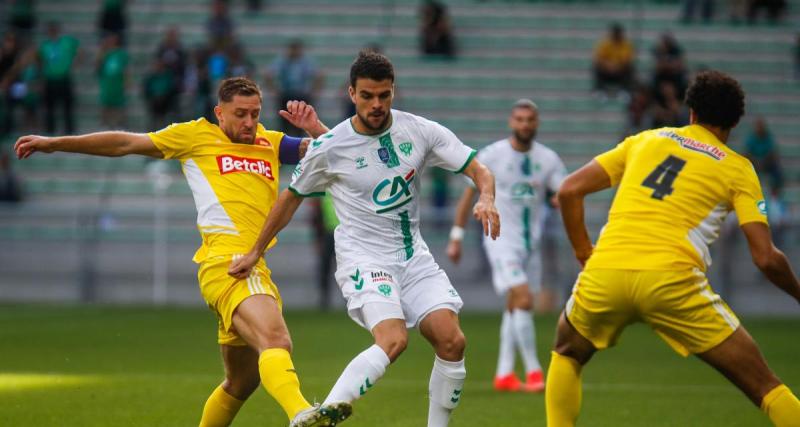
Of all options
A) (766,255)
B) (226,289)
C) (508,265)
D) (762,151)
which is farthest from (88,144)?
(762,151)

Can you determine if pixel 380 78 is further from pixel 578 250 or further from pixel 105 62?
pixel 105 62

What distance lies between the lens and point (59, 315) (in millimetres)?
20172

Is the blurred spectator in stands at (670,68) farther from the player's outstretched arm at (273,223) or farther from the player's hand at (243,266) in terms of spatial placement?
the player's hand at (243,266)

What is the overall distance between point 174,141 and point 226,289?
3.55ft

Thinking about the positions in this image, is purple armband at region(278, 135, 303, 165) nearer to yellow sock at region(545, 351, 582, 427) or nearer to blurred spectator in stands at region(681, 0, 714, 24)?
yellow sock at region(545, 351, 582, 427)

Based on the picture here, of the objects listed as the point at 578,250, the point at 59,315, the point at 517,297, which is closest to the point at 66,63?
the point at 59,315

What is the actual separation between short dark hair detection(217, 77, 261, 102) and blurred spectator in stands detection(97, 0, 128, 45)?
2088cm

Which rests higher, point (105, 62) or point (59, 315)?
point (105, 62)

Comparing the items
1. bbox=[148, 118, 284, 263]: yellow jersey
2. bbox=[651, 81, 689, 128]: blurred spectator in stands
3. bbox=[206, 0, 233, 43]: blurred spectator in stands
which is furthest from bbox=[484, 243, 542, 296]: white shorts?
bbox=[206, 0, 233, 43]: blurred spectator in stands

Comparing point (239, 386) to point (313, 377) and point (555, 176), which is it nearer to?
point (313, 377)

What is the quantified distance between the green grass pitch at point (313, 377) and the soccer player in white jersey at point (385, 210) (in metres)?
2.01

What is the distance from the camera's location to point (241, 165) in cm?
788

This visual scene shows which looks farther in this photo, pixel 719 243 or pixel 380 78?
pixel 719 243

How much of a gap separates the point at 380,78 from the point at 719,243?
15401mm
